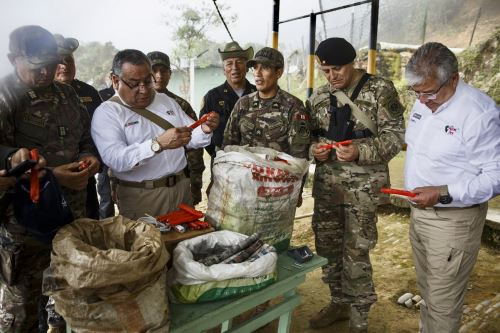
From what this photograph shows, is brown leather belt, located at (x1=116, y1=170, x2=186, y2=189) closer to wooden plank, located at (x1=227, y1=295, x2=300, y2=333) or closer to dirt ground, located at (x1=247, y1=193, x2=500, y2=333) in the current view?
wooden plank, located at (x1=227, y1=295, x2=300, y2=333)

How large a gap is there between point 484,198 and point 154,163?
188 cm

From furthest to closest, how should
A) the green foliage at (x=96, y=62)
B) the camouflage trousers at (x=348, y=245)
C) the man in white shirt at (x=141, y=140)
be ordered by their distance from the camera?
the green foliage at (x=96, y=62) → the camouflage trousers at (x=348, y=245) → the man in white shirt at (x=141, y=140)

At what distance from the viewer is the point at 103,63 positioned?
16.7 m

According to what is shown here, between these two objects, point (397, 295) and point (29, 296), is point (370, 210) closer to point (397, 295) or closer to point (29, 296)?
point (397, 295)

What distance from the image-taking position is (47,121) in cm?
218

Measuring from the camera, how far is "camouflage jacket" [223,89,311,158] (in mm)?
2787

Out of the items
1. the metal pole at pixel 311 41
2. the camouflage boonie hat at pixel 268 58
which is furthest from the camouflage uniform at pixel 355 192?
the metal pole at pixel 311 41

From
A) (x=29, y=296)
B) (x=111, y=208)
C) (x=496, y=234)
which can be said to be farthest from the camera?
(x=496, y=234)

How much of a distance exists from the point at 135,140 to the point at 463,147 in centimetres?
184

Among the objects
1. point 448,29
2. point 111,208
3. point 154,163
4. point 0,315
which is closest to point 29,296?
point 0,315

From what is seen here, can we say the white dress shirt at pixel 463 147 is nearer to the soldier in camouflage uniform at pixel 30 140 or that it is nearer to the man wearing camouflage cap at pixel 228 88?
the soldier in camouflage uniform at pixel 30 140

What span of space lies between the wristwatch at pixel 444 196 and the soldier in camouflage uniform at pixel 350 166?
0.56 meters

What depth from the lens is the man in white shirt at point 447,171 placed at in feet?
6.47

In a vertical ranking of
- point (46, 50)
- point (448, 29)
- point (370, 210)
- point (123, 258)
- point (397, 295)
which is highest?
point (448, 29)
